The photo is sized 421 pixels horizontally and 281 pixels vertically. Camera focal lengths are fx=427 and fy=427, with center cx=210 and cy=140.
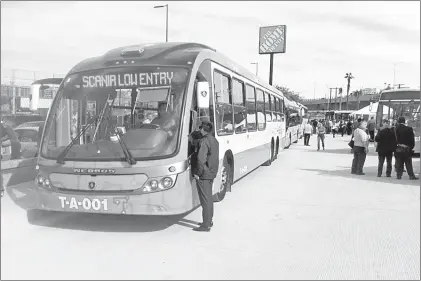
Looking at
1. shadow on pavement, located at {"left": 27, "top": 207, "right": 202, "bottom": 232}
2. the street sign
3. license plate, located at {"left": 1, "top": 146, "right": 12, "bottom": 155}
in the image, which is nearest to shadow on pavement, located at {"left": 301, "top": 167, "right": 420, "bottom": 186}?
shadow on pavement, located at {"left": 27, "top": 207, "right": 202, "bottom": 232}

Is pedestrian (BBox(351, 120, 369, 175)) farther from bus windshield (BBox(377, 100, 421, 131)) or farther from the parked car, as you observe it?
the parked car

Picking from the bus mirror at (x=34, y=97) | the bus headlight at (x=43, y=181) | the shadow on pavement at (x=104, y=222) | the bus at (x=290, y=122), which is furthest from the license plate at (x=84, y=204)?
the bus at (x=290, y=122)

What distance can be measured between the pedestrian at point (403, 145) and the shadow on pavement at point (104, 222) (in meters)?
6.91

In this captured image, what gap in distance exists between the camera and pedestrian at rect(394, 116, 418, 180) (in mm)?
11078

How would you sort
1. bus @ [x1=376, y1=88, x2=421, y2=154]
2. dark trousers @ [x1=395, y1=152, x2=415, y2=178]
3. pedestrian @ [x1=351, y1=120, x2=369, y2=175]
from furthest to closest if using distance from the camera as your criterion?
bus @ [x1=376, y1=88, x2=421, y2=154]
pedestrian @ [x1=351, y1=120, x2=369, y2=175]
dark trousers @ [x1=395, y1=152, x2=415, y2=178]

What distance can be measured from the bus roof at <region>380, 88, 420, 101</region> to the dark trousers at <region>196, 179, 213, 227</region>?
15012mm

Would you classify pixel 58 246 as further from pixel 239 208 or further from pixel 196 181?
pixel 239 208

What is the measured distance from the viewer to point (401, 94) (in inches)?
741

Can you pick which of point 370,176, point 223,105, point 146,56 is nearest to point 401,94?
point 370,176

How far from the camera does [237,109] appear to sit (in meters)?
8.97

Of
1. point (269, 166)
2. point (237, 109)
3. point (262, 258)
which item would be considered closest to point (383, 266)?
point (262, 258)

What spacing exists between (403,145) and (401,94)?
8.69 meters

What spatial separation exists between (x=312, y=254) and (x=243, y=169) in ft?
15.7

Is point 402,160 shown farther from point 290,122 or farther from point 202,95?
point 290,122
